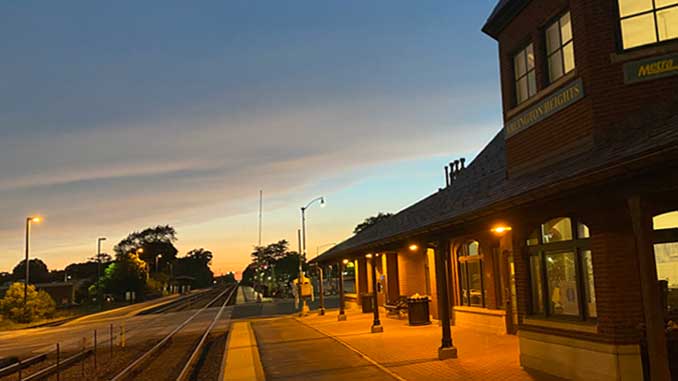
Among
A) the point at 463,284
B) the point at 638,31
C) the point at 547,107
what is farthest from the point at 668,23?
the point at 463,284

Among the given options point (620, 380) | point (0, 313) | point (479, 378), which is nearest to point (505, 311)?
point (479, 378)

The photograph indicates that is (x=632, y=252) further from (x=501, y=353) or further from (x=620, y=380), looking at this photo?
(x=501, y=353)

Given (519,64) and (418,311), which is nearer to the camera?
(519,64)

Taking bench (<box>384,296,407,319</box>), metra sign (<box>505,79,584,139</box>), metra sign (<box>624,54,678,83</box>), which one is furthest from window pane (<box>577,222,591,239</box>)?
bench (<box>384,296,407,319</box>)

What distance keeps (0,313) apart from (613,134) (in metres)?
43.2

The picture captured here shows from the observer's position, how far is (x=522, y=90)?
12086mm

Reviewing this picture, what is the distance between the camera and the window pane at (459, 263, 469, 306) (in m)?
19.2

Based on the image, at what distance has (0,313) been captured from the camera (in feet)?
133

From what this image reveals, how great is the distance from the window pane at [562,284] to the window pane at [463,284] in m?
8.73

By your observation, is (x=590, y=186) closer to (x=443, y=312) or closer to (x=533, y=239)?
(x=533, y=239)

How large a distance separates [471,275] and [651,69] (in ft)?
35.7

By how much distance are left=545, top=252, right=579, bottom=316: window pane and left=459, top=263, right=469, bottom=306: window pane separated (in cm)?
873

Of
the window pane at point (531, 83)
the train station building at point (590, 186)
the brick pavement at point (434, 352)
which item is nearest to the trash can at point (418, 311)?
the brick pavement at point (434, 352)

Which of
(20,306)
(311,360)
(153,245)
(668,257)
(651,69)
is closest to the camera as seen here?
(668,257)
